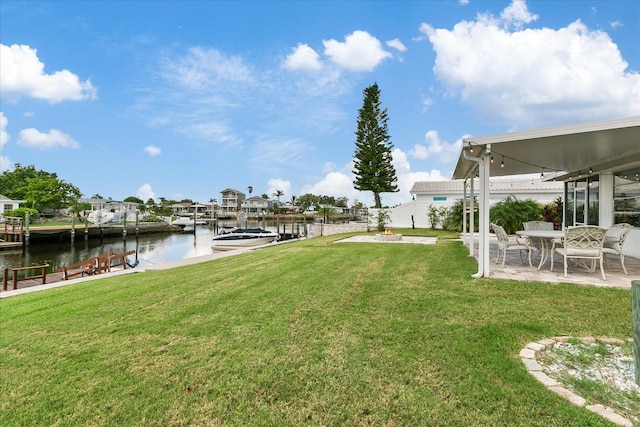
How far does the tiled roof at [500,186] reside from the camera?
2142 centimetres

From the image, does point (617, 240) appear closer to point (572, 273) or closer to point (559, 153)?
point (572, 273)

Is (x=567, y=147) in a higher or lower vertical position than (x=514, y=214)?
higher

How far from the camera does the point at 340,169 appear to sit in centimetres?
3073

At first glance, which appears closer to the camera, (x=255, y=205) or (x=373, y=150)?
(x=373, y=150)

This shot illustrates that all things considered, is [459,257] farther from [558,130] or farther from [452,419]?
[452,419]

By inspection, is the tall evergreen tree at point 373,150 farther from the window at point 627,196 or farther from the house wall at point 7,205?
the house wall at point 7,205

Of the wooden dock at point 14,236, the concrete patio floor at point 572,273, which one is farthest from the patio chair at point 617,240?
the wooden dock at point 14,236

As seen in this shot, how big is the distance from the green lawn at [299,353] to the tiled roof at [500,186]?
19.1 m

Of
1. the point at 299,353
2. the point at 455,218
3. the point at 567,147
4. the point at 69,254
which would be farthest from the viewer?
the point at 69,254

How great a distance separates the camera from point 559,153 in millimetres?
6570

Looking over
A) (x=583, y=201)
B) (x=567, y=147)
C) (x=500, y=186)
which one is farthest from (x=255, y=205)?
(x=567, y=147)

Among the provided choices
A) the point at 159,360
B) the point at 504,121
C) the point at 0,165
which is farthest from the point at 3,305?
the point at 0,165

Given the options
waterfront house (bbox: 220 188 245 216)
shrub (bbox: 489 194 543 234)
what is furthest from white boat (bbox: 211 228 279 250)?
waterfront house (bbox: 220 188 245 216)

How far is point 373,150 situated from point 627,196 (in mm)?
20898
